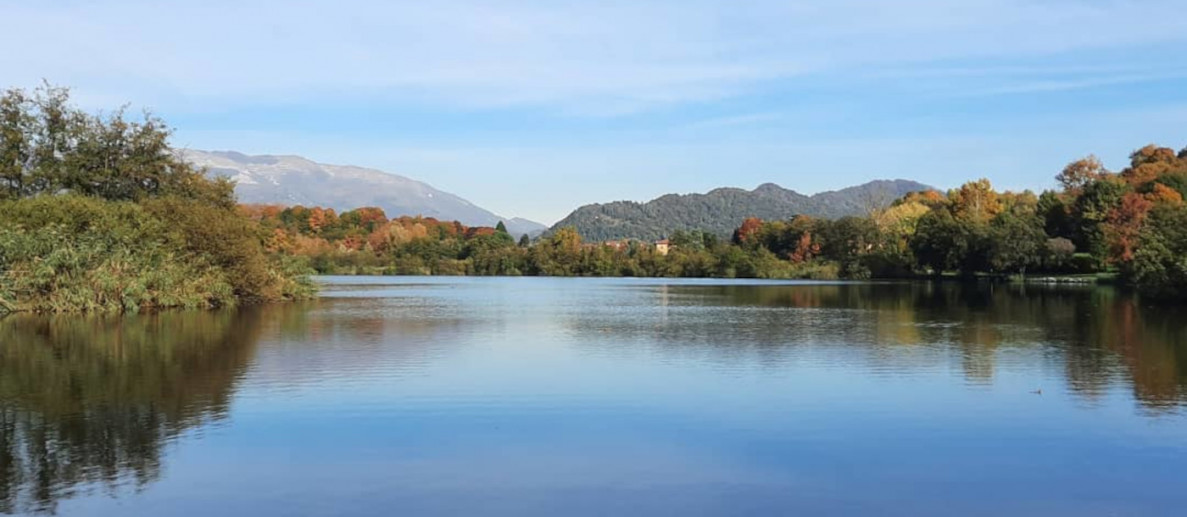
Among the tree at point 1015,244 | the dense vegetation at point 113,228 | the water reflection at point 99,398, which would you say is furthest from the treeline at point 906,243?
the water reflection at point 99,398

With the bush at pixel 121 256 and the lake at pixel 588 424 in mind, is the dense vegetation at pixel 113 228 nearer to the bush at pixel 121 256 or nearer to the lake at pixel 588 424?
the bush at pixel 121 256

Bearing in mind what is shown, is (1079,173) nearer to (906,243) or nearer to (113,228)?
(906,243)

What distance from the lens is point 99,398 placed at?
1178cm

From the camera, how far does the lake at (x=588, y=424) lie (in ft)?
25.0

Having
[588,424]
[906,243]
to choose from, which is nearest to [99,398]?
[588,424]

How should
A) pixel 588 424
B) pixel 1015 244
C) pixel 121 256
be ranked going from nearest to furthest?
pixel 588 424 < pixel 121 256 < pixel 1015 244

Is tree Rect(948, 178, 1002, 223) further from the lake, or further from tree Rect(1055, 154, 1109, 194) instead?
the lake

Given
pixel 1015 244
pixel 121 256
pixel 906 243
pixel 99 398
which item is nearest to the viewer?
pixel 99 398

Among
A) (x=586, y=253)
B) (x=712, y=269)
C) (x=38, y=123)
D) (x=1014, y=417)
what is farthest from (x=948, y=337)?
(x=586, y=253)

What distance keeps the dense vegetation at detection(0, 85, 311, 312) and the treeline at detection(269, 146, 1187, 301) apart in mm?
5604

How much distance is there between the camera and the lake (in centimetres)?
761

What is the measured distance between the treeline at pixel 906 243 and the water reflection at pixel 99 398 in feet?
67.1

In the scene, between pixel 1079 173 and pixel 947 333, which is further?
pixel 1079 173

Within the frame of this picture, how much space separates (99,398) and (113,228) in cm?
1725
